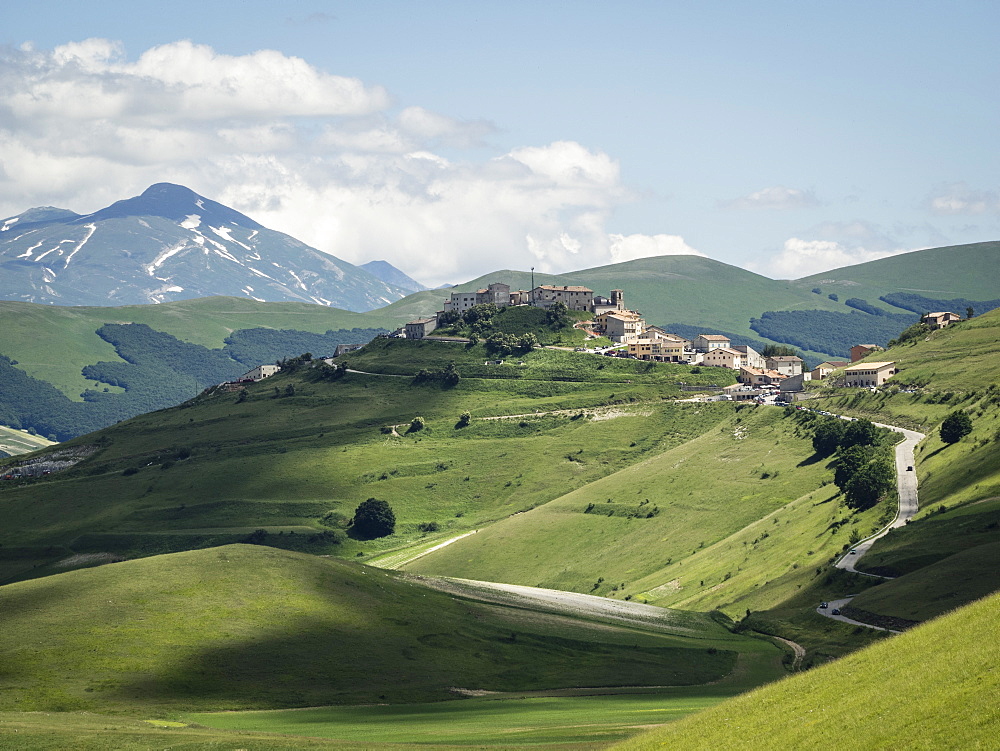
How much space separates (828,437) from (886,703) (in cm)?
13871

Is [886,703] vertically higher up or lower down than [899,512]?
higher up

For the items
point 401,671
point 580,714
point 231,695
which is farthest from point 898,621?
point 231,695

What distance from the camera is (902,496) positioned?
130875 mm

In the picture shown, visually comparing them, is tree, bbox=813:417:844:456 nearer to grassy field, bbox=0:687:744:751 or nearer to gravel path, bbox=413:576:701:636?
gravel path, bbox=413:576:701:636

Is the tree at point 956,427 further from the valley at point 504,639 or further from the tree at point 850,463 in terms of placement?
the tree at point 850,463

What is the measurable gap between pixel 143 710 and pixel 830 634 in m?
55.3

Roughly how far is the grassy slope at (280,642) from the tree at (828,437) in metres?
67.1

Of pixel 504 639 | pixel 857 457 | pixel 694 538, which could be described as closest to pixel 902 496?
pixel 857 457

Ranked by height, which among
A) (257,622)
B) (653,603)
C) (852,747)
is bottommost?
(653,603)

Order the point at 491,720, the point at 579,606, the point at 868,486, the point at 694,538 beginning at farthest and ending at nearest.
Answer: the point at 694,538, the point at 868,486, the point at 579,606, the point at 491,720

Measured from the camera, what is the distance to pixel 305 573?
342 ft

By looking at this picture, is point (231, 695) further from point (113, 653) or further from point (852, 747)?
point (852, 747)

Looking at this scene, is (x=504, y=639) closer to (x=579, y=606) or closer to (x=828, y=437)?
(x=579, y=606)

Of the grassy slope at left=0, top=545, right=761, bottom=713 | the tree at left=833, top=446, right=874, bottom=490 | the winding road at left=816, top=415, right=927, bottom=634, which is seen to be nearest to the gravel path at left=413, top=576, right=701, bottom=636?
the grassy slope at left=0, top=545, right=761, bottom=713
